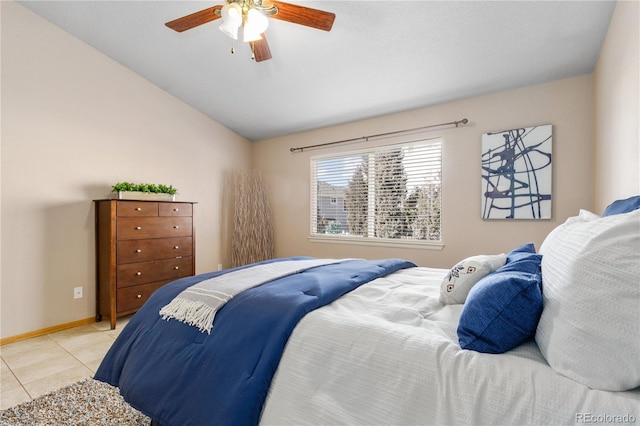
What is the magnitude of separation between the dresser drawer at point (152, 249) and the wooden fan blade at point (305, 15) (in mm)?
2536

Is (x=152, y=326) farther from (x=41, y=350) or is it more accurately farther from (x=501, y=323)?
(x=41, y=350)

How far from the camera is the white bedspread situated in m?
0.76

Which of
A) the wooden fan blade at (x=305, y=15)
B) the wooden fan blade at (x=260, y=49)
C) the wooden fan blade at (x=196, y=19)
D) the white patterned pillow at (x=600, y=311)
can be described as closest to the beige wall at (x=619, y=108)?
the white patterned pillow at (x=600, y=311)

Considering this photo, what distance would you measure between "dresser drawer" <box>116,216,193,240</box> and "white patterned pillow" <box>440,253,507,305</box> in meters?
2.99

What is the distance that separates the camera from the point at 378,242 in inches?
152

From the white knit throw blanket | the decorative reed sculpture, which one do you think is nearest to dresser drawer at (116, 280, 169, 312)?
the decorative reed sculpture

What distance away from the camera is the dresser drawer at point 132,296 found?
306cm

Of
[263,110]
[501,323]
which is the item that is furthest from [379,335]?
[263,110]

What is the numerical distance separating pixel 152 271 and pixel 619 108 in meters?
4.12

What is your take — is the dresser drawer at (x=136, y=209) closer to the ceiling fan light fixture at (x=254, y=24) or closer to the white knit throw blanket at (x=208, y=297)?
the white knit throw blanket at (x=208, y=297)

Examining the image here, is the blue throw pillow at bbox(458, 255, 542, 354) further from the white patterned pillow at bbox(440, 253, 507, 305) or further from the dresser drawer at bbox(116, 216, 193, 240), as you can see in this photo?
the dresser drawer at bbox(116, 216, 193, 240)

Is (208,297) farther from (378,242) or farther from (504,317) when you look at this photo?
(378,242)

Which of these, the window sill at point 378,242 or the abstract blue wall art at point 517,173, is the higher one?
the abstract blue wall art at point 517,173

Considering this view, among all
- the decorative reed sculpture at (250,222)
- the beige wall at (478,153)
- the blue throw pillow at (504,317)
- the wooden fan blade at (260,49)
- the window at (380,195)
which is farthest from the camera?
the decorative reed sculpture at (250,222)
